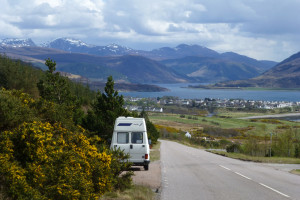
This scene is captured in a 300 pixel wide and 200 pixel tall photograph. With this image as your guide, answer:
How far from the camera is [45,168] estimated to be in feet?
26.9

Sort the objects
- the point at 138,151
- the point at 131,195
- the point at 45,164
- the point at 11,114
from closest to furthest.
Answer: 1. the point at 45,164
2. the point at 131,195
3. the point at 11,114
4. the point at 138,151

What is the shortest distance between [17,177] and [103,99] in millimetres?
31066

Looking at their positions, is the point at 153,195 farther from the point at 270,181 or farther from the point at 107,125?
the point at 107,125

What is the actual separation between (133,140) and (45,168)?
11355 mm

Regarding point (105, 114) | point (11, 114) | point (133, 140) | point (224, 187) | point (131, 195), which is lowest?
point (224, 187)

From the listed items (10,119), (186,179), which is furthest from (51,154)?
(186,179)

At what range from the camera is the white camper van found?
19.3 m

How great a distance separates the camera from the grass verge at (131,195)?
10906mm

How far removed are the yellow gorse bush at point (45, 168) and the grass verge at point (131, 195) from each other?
81cm

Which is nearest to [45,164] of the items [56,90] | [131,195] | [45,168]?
[45,168]

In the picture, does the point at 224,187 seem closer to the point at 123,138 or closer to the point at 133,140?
the point at 133,140

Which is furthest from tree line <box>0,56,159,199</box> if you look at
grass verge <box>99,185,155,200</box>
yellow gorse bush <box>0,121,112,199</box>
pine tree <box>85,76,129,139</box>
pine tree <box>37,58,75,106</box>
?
pine tree <box>37,58,75,106</box>

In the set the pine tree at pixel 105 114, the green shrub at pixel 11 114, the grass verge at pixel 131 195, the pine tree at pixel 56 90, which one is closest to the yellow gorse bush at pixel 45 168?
the grass verge at pixel 131 195

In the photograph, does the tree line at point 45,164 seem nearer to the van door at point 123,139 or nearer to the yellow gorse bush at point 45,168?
the yellow gorse bush at point 45,168
